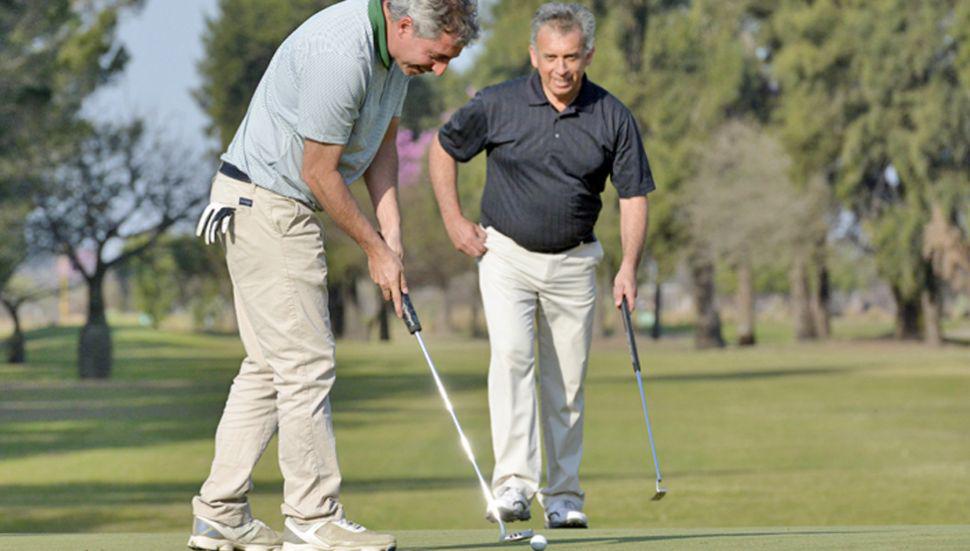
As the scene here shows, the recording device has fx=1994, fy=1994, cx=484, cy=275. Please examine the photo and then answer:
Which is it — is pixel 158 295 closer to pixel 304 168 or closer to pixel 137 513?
pixel 137 513

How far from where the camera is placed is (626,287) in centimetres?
880

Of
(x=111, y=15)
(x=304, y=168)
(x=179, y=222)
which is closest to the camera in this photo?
(x=304, y=168)

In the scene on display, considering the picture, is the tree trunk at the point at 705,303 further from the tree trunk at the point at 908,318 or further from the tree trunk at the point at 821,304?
the tree trunk at the point at 908,318

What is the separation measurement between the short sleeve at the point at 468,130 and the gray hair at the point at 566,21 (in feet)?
1.39

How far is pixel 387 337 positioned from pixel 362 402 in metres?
55.8

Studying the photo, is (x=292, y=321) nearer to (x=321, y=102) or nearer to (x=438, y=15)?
(x=321, y=102)

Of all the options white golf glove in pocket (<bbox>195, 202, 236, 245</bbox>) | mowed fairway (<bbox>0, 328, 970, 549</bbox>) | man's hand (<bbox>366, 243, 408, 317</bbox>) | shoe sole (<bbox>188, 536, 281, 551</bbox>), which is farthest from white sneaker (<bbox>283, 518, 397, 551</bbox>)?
white golf glove in pocket (<bbox>195, 202, 236, 245</bbox>)

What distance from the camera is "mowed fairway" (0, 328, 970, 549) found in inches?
541

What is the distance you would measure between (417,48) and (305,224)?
744mm

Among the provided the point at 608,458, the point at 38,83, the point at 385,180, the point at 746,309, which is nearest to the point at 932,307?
the point at 746,309

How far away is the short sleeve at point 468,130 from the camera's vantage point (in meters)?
8.88

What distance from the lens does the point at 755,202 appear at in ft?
196

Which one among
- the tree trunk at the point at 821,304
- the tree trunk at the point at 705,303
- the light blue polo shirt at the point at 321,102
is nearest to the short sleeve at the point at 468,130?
the light blue polo shirt at the point at 321,102

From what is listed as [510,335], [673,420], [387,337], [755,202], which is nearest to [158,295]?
[387,337]
